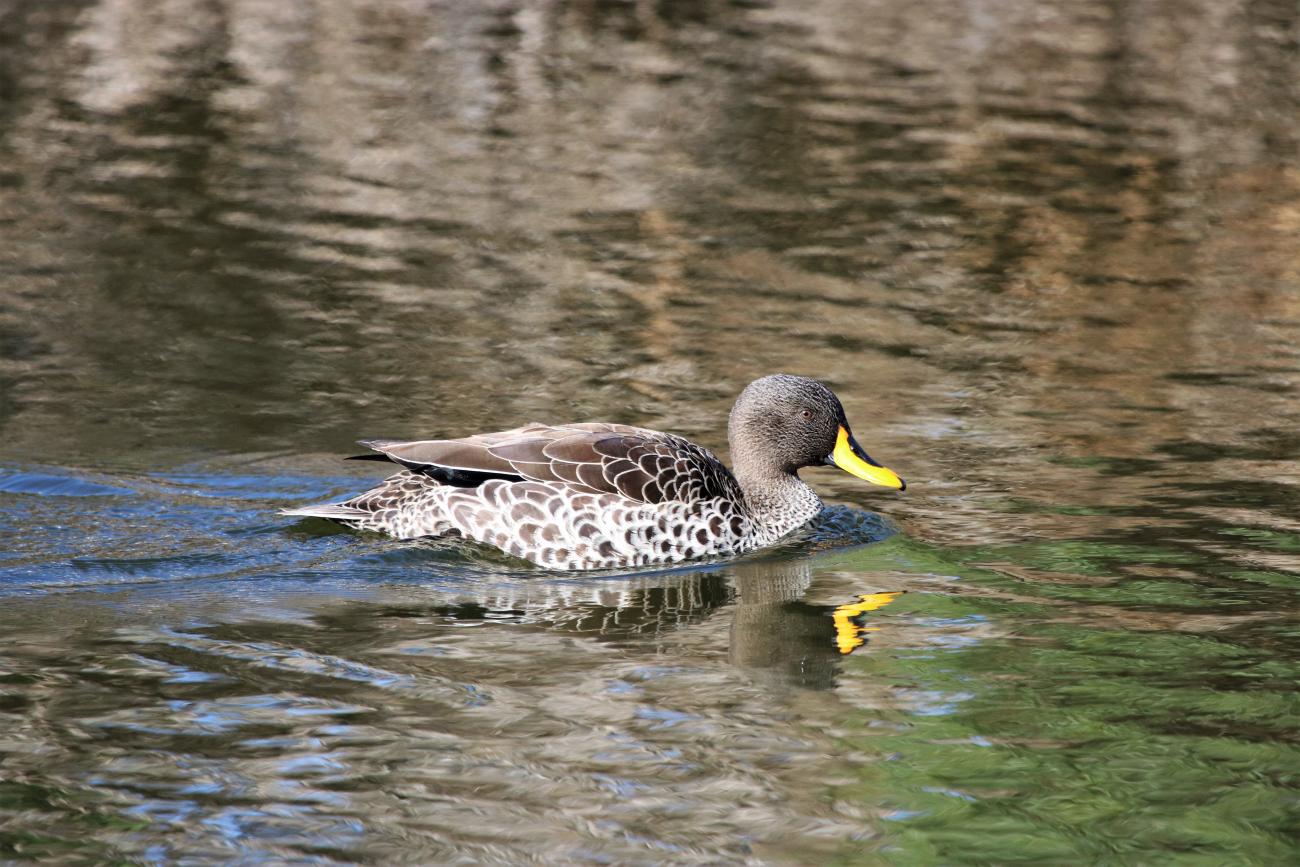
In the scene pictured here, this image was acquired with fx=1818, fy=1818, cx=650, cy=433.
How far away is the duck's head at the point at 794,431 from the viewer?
396 inches

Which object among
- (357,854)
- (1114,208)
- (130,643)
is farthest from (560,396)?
(1114,208)

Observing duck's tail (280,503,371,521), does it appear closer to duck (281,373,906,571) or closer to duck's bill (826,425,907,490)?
duck (281,373,906,571)

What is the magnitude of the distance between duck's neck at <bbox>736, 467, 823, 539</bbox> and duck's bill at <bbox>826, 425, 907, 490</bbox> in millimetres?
247

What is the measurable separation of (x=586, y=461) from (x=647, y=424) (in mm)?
2428

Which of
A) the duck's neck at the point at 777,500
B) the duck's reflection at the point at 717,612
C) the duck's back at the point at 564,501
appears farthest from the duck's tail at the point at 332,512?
the duck's neck at the point at 777,500

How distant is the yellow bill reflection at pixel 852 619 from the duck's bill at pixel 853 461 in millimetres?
1111

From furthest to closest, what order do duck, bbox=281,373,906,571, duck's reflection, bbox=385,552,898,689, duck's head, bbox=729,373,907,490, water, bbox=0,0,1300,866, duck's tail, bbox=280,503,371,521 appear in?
1. duck's head, bbox=729,373,907,490
2. duck's tail, bbox=280,503,371,521
3. duck, bbox=281,373,906,571
4. duck's reflection, bbox=385,552,898,689
5. water, bbox=0,0,1300,866

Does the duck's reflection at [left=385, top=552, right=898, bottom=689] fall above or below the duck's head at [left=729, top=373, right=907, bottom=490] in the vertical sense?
below

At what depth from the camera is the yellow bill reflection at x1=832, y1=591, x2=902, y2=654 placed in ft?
27.5

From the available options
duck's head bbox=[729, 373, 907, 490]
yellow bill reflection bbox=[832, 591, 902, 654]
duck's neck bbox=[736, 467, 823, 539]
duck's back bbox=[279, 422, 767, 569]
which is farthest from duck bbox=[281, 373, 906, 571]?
yellow bill reflection bbox=[832, 591, 902, 654]

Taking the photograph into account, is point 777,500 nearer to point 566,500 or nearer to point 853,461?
point 853,461

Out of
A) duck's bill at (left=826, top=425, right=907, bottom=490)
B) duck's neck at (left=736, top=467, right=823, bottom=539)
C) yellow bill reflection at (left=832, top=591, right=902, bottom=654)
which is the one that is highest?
duck's bill at (left=826, top=425, right=907, bottom=490)

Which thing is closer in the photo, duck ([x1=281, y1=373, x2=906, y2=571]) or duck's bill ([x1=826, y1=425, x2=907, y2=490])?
duck ([x1=281, y1=373, x2=906, y2=571])

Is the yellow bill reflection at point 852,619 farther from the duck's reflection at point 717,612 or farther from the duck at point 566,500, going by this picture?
the duck at point 566,500
